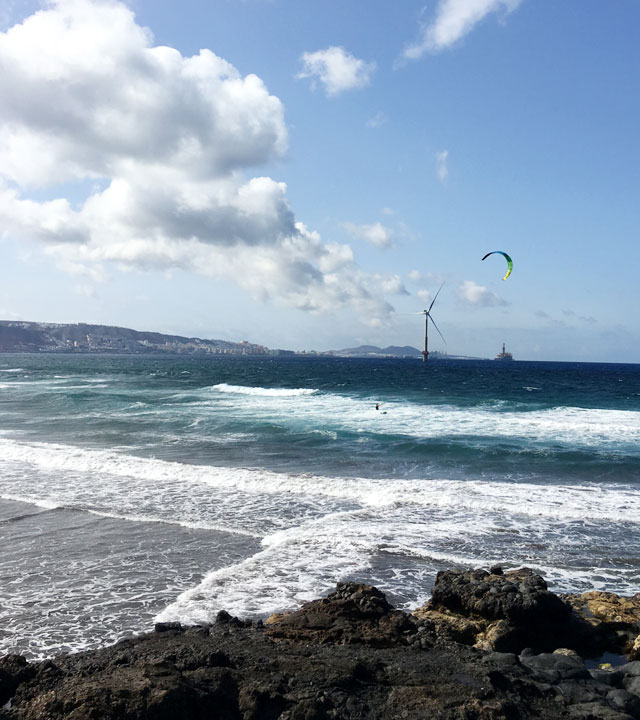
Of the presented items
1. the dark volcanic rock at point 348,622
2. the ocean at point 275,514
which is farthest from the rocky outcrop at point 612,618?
the dark volcanic rock at point 348,622

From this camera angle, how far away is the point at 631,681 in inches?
256

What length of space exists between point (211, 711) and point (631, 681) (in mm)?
4683

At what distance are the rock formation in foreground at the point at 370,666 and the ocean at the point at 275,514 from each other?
4.15 ft

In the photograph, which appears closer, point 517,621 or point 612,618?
point 517,621

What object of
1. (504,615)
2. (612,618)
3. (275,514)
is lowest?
(275,514)

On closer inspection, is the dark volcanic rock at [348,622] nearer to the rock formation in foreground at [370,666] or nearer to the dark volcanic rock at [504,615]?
the rock formation in foreground at [370,666]

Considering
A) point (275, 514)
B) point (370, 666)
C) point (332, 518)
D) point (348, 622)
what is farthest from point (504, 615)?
point (275, 514)

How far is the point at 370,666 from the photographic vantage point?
20.8ft

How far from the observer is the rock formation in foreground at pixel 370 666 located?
5402 millimetres

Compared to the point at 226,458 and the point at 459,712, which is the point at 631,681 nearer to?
the point at 459,712

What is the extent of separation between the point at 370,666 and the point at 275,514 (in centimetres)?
825

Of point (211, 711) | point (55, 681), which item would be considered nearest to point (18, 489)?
point (55, 681)

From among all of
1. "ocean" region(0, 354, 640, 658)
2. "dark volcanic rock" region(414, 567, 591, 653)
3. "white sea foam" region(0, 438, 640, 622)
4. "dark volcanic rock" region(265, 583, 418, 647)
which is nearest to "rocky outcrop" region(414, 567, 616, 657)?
"dark volcanic rock" region(414, 567, 591, 653)

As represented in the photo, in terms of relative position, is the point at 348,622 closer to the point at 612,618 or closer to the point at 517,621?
the point at 517,621
